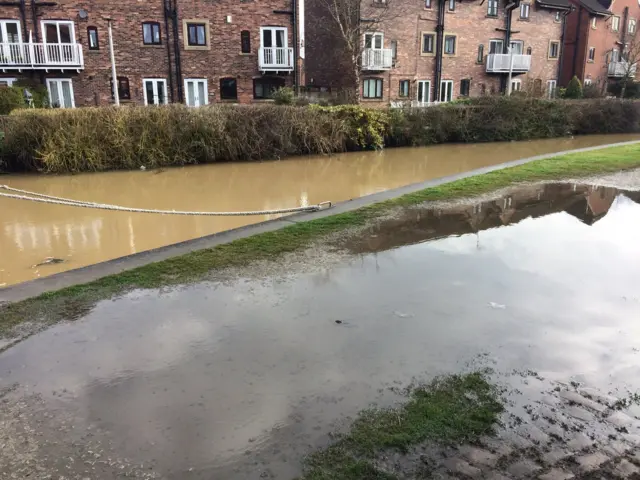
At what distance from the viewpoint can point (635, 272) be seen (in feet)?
21.2

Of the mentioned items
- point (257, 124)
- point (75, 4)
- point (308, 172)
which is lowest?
point (308, 172)

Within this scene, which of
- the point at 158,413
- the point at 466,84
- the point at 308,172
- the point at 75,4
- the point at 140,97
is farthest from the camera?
the point at 466,84

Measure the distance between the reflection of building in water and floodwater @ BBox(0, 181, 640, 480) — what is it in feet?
16.7

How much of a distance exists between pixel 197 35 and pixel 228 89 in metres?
3.28

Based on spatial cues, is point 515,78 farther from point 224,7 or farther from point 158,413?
point 158,413

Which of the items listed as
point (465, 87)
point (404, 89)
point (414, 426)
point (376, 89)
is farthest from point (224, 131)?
point (465, 87)

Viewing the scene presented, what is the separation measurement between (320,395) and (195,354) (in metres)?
1.22

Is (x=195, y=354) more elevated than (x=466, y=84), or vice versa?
(x=466, y=84)

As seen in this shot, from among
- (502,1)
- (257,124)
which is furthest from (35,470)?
(502,1)

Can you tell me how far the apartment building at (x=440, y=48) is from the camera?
33875 mm

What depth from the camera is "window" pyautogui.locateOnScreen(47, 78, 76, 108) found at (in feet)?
90.8

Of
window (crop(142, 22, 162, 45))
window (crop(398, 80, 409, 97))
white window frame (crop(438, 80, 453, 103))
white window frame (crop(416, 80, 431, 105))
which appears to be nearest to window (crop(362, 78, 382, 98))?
window (crop(398, 80, 409, 97))

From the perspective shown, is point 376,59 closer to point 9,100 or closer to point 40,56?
point 40,56

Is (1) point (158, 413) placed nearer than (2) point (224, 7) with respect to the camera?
Yes
